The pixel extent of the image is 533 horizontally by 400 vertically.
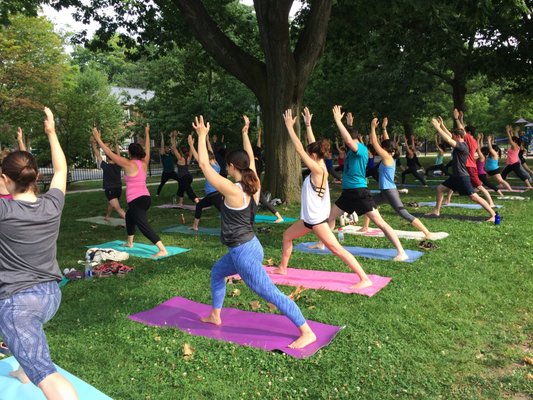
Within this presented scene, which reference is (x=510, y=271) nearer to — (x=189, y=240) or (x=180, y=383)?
(x=180, y=383)

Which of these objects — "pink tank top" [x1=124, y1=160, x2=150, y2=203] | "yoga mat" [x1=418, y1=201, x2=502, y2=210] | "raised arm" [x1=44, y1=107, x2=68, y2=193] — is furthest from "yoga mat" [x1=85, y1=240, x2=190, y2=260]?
"yoga mat" [x1=418, y1=201, x2=502, y2=210]

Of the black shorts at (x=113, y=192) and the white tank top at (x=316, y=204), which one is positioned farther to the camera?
the black shorts at (x=113, y=192)

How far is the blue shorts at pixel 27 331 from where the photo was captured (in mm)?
2912

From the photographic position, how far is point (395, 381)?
374 centimetres

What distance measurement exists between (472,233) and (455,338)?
4.80 metres

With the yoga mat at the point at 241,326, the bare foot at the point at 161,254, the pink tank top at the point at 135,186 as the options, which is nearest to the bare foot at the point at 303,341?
the yoga mat at the point at 241,326

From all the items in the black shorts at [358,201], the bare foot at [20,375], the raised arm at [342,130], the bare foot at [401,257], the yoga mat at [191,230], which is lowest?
the bare foot at [20,375]

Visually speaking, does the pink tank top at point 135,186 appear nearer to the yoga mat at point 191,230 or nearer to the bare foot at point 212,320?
the yoga mat at point 191,230

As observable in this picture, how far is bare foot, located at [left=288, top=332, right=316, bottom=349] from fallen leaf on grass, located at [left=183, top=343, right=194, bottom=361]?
36.4 inches

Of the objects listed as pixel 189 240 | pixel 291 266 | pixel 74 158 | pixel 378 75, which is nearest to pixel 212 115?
pixel 378 75

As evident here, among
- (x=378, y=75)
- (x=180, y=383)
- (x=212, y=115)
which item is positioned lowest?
(x=180, y=383)

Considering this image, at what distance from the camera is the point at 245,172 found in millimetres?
4418

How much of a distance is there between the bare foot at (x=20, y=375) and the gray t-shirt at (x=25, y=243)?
46.3 inches

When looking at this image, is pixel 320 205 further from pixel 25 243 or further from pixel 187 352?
pixel 25 243
